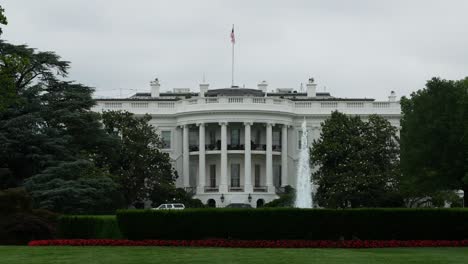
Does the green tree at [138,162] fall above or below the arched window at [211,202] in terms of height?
above

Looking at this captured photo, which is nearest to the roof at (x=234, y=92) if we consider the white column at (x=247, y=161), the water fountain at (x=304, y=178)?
the white column at (x=247, y=161)

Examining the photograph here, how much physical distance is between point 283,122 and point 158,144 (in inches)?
579

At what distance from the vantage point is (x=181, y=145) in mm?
82438

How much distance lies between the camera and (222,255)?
26359mm

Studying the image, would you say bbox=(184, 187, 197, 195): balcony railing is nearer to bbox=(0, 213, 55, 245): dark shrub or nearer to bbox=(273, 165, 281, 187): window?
bbox=(273, 165, 281, 187): window

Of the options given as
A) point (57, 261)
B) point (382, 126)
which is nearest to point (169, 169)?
point (382, 126)

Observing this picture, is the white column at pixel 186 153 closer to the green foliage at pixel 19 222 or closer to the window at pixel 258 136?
the window at pixel 258 136

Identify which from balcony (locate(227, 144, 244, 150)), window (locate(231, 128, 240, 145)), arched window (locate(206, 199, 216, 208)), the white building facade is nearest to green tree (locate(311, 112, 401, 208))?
the white building facade

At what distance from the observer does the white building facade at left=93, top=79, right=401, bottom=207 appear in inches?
3078

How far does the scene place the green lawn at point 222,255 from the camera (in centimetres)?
2478

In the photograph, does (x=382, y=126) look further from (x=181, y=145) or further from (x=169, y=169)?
(x=181, y=145)

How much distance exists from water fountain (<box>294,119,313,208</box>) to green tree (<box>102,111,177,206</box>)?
31.1 ft

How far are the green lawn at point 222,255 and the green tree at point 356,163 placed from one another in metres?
33.3

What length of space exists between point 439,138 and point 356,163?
1379cm
